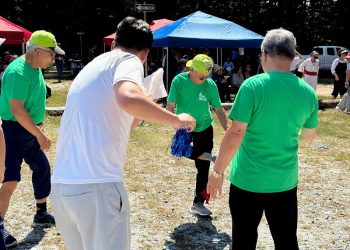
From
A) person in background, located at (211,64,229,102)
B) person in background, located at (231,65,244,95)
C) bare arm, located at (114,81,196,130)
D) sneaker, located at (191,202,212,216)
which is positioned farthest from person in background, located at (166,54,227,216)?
person in background, located at (231,65,244,95)

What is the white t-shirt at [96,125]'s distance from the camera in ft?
7.55

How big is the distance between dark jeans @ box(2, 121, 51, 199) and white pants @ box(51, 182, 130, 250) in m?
1.98

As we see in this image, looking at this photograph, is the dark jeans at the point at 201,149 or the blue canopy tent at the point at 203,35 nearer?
the dark jeans at the point at 201,149

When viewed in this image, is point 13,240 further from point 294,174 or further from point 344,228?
point 344,228

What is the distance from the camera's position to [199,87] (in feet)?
16.5

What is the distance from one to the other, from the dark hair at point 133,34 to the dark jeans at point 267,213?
1.19m

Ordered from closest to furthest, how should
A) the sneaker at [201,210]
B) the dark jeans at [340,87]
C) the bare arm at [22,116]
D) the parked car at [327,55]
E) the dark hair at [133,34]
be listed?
the dark hair at [133,34]
the bare arm at [22,116]
the sneaker at [201,210]
the dark jeans at [340,87]
the parked car at [327,55]

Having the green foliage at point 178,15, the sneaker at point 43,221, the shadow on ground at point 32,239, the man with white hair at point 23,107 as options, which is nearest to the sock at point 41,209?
the sneaker at point 43,221

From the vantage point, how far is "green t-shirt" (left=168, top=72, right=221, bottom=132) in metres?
5.00

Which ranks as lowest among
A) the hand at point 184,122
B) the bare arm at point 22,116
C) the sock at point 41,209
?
the sock at point 41,209

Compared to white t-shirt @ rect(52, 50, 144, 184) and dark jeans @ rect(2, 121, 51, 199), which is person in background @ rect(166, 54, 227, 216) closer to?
dark jeans @ rect(2, 121, 51, 199)

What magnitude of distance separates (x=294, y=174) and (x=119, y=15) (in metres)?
35.0

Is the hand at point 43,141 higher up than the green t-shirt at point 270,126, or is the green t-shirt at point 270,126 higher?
the green t-shirt at point 270,126

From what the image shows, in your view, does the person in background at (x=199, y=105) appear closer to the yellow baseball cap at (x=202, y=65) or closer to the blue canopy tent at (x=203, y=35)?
the yellow baseball cap at (x=202, y=65)
